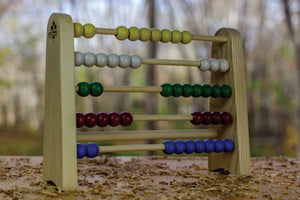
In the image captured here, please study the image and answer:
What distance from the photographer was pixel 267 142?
5.98m

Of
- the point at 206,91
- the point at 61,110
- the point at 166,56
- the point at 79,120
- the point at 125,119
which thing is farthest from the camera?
the point at 166,56

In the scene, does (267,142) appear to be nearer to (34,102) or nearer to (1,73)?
(34,102)

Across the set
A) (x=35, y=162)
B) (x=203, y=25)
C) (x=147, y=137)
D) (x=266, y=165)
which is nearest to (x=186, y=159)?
(x=266, y=165)

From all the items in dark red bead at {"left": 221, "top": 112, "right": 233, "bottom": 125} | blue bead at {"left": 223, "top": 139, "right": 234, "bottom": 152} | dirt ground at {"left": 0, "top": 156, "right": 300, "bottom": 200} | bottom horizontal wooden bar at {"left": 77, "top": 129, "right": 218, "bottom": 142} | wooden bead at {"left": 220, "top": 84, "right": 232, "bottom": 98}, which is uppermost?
wooden bead at {"left": 220, "top": 84, "right": 232, "bottom": 98}

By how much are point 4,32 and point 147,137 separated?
570 cm

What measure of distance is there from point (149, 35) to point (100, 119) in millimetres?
390

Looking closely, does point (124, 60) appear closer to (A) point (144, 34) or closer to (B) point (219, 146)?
(A) point (144, 34)

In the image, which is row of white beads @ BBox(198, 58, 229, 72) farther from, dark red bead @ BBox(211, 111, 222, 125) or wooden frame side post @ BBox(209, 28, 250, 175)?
dark red bead @ BBox(211, 111, 222, 125)

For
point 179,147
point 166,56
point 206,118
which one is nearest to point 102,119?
point 179,147

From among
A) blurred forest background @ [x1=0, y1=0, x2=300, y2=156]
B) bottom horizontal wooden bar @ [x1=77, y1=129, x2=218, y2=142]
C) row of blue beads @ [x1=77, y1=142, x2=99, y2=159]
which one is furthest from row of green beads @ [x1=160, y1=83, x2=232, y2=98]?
blurred forest background @ [x1=0, y1=0, x2=300, y2=156]

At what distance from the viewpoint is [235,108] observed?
138 centimetres

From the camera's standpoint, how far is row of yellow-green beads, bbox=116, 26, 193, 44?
1295 millimetres

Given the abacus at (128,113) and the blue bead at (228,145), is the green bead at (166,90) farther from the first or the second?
the blue bead at (228,145)

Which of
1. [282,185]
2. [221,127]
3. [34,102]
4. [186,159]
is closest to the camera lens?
[282,185]
